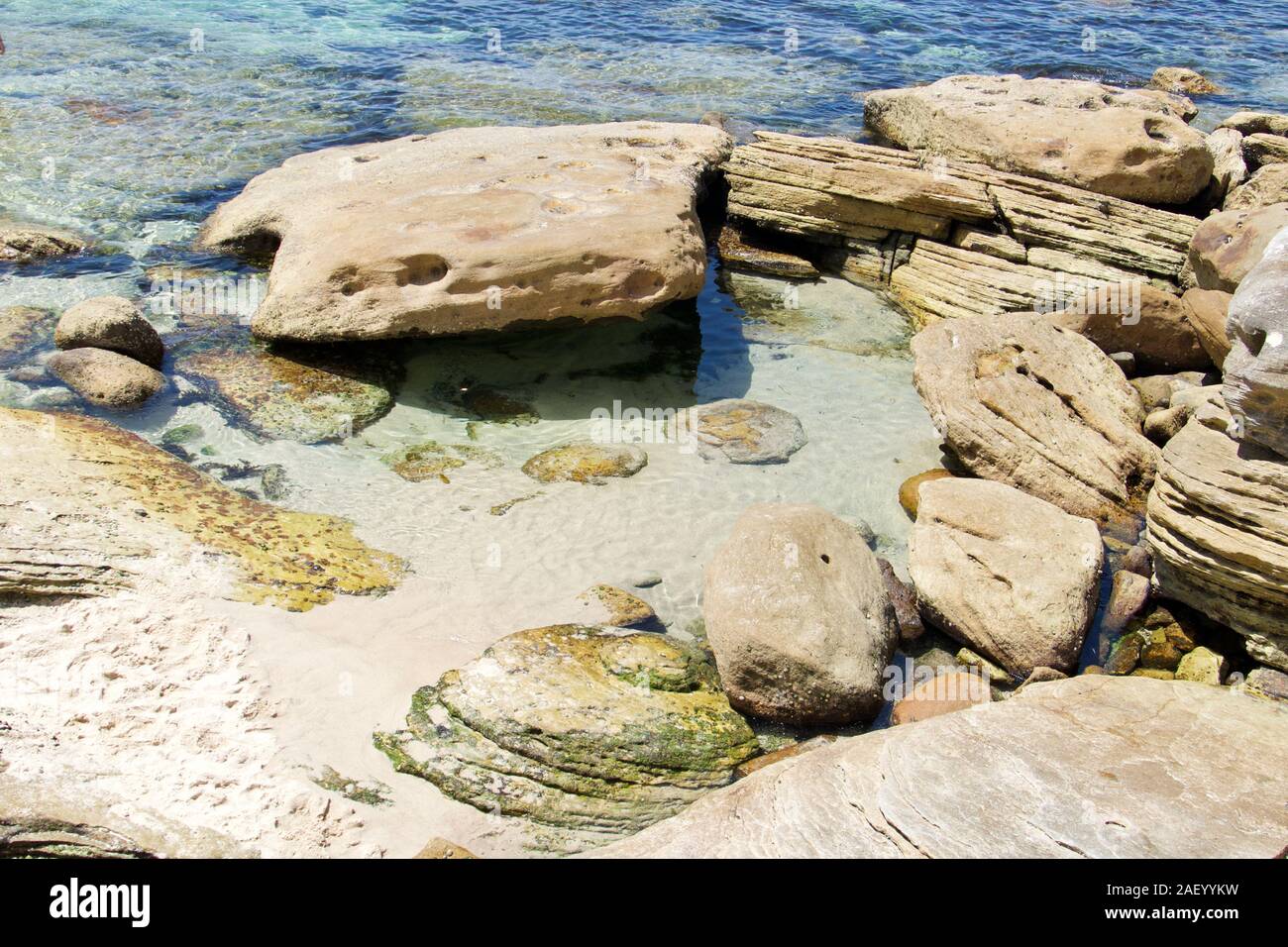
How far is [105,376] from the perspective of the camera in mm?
9484

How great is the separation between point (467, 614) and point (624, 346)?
15.4 feet

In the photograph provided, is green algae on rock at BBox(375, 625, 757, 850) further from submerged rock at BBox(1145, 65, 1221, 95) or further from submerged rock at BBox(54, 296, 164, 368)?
submerged rock at BBox(1145, 65, 1221, 95)

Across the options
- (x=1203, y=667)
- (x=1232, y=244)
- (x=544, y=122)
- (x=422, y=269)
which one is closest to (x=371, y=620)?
(x=422, y=269)

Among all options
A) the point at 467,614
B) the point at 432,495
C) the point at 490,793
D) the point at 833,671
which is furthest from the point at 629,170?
the point at 490,793

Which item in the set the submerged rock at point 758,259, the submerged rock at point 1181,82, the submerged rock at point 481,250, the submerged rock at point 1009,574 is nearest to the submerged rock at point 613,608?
the submerged rock at point 1009,574

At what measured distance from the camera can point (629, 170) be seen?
37.4 feet

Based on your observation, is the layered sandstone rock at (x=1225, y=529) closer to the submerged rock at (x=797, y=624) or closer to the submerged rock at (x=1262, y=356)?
the submerged rock at (x=1262, y=356)

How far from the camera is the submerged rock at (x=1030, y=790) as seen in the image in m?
4.61

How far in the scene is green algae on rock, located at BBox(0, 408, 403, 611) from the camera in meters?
6.78

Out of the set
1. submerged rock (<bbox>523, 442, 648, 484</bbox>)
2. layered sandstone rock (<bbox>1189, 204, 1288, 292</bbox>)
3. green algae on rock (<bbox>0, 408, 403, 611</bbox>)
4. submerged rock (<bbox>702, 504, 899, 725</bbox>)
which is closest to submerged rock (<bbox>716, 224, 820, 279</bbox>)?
layered sandstone rock (<bbox>1189, 204, 1288, 292</bbox>)

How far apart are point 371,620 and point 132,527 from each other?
76.5 inches

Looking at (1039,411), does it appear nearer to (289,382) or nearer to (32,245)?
(289,382)

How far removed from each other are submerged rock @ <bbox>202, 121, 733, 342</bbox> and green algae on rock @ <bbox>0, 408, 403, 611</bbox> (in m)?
2.44

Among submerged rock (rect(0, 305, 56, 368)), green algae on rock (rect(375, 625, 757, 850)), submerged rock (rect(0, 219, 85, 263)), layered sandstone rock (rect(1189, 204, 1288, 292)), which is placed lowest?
green algae on rock (rect(375, 625, 757, 850))
